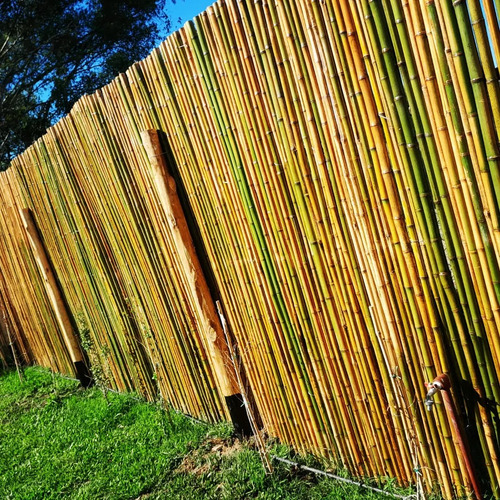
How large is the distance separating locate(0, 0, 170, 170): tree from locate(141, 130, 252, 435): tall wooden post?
12.9 m

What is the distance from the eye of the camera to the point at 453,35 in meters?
1.74

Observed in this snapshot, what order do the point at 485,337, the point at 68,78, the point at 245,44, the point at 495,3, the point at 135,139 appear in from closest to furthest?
1. the point at 495,3
2. the point at 485,337
3. the point at 245,44
4. the point at 135,139
5. the point at 68,78

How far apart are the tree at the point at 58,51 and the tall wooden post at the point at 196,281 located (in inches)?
509

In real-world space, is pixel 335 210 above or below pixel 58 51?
below

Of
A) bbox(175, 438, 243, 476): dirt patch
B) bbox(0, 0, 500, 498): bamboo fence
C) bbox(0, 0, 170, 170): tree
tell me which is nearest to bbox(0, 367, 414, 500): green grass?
bbox(175, 438, 243, 476): dirt patch

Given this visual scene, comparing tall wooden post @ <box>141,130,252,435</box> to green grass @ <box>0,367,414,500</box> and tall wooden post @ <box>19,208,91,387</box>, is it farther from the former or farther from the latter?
tall wooden post @ <box>19,208,91,387</box>

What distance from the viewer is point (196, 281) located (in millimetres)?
3184

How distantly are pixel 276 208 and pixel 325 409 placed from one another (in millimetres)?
1011

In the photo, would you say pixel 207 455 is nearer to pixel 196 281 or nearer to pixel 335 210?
pixel 196 281

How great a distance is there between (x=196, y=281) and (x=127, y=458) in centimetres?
126

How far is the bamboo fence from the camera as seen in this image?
1866mm

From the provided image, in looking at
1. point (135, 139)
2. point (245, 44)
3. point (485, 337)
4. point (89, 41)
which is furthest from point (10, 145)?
point (485, 337)

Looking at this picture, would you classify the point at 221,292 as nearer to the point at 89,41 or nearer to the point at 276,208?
the point at 276,208

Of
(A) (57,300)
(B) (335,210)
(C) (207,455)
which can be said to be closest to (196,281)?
(C) (207,455)
